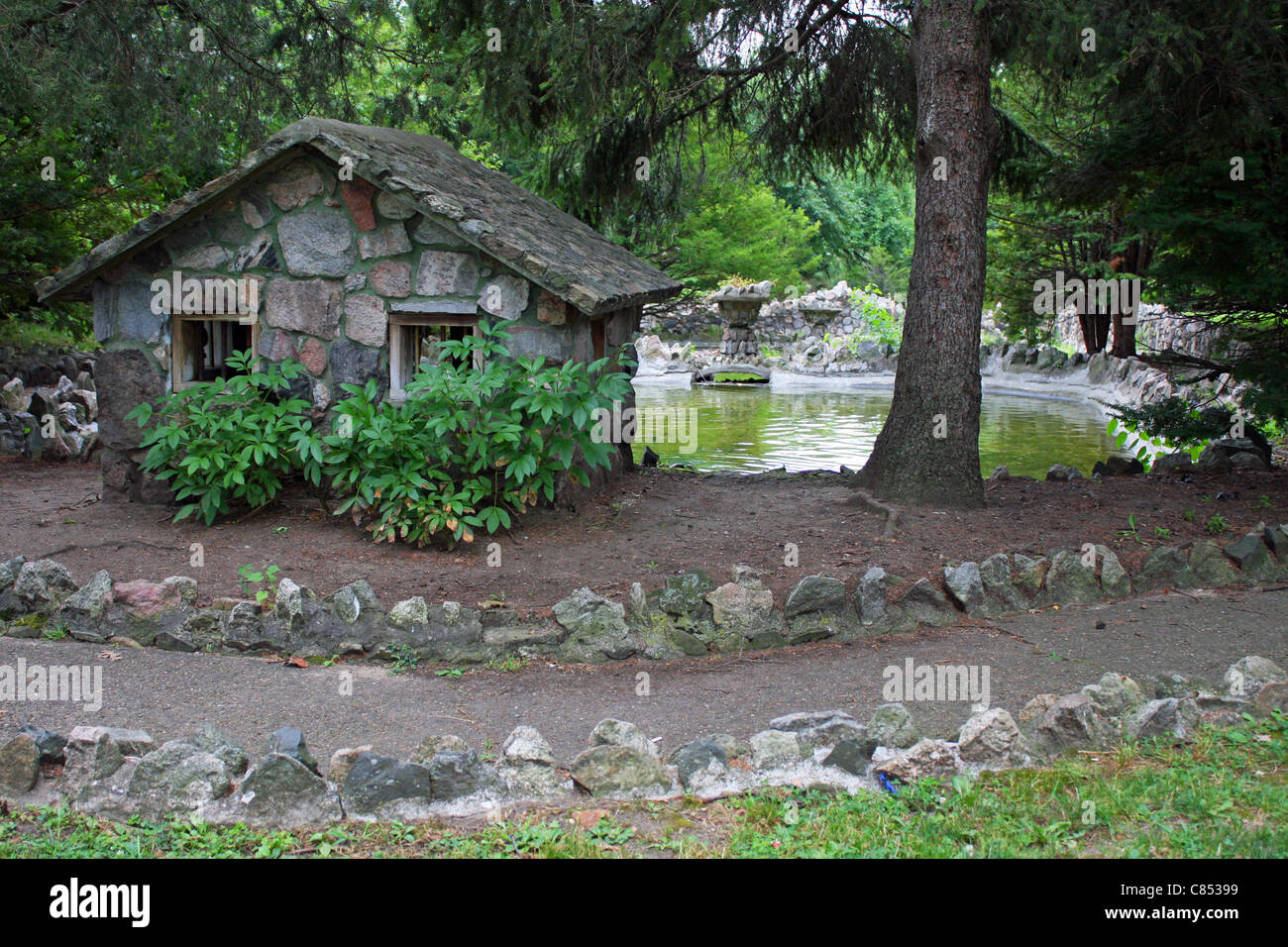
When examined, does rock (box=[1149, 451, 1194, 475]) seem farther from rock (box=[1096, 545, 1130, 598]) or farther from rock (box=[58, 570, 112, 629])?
rock (box=[58, 570, 112, 629])

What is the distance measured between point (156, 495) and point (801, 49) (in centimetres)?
807

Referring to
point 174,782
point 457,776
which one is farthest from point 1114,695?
point 174,782

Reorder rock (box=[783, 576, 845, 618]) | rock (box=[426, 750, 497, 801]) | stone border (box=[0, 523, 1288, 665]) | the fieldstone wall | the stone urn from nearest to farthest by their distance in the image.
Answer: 1. rock (box=[426, 750, 497, 801])
2. stone border (box=[0, 523, 1288, 665])
3. rock (box=[783, 576, 845, 618])
4. the fieldstone wall
5. the stone urn

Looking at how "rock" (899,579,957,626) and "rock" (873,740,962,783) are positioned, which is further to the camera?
"rock" (899,579,957,626)

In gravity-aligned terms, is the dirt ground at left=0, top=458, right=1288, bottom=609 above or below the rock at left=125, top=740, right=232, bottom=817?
above

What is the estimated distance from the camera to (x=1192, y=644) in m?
6.58

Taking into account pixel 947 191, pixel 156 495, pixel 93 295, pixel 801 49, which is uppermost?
pixel 801 49

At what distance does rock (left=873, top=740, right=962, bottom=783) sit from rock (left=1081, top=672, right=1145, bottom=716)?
995 millimetres

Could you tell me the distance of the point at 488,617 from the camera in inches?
257

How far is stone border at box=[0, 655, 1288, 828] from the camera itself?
166 inches

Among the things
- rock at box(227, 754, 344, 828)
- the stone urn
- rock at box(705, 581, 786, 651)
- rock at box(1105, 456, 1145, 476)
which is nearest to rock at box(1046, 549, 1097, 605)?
rock at box(705, 581, 786, 651)

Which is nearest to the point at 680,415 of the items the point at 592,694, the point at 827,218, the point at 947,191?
the point at 947,191

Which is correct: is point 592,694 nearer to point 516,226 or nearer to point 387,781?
point 387,781

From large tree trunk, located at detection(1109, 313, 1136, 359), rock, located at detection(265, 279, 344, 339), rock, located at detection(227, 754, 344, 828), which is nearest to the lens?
rock, located at detection(227, 754, 344, 828)
